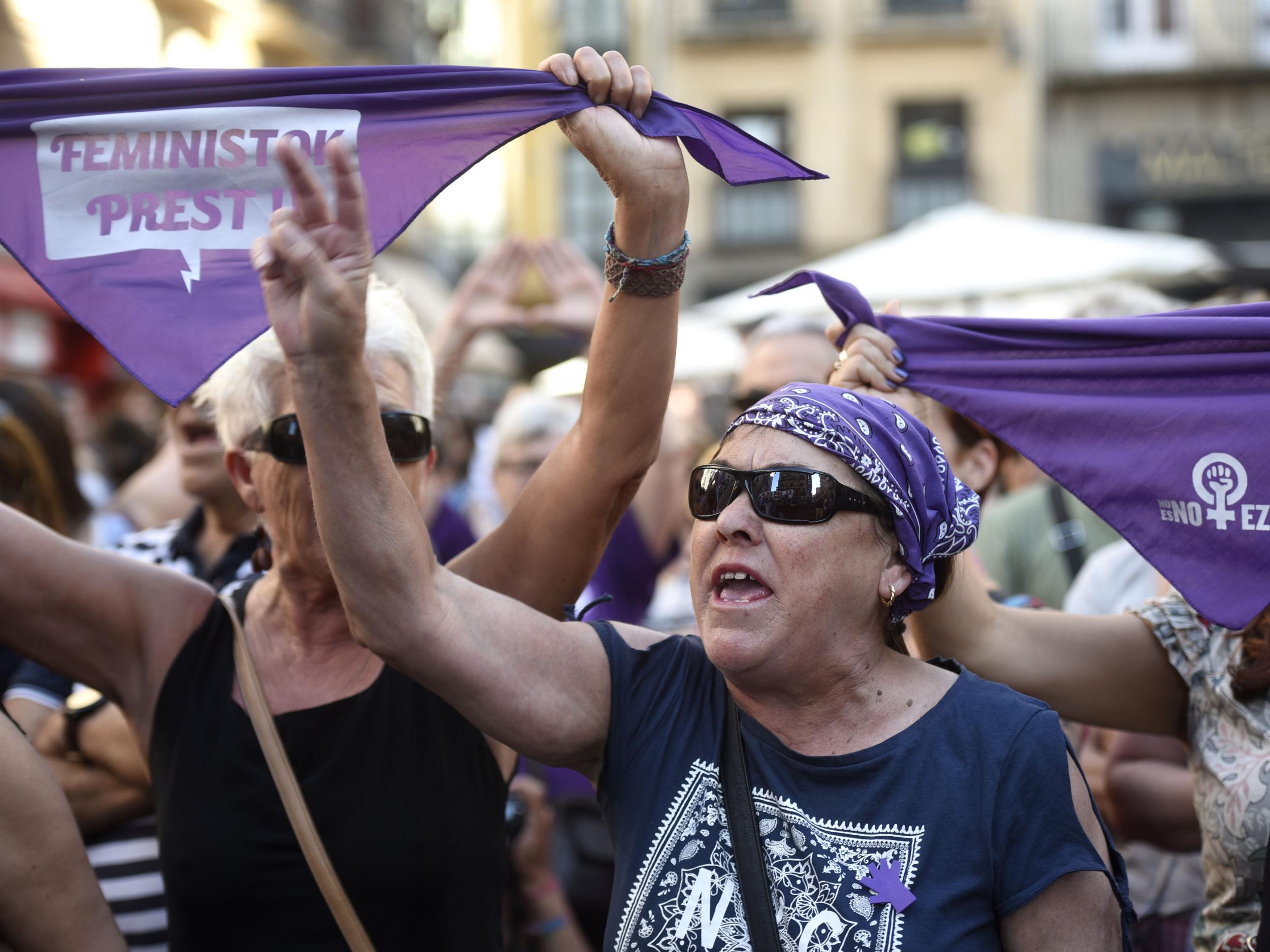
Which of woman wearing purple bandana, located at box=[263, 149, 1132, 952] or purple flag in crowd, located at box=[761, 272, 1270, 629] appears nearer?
woman wearing purple bandana, located at box=[263, 149, 1132, 952]

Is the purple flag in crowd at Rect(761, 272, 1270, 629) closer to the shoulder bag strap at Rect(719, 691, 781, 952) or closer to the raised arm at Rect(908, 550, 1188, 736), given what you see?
the raised arm at Rect(908, 550, 1188, 736)

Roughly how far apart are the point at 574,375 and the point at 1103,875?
728 centimetres

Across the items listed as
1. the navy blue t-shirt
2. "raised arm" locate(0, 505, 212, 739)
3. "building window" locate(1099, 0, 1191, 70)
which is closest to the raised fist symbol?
the navy blue t-shirt

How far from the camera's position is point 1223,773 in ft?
7.80

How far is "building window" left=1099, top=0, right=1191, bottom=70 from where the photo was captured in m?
21.9

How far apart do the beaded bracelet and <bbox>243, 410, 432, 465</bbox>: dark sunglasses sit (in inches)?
17.0

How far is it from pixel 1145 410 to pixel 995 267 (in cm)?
557

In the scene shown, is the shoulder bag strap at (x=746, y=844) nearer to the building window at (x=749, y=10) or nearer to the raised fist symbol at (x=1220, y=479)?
the raised fist symbol at (x=1220, y=479)

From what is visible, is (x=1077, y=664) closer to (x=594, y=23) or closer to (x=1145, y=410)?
(x=1145, y=410)

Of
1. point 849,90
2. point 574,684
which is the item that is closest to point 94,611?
point 574,684

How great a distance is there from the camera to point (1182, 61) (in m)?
21.8

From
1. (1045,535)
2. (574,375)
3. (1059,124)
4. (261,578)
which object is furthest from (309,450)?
(1059,124)

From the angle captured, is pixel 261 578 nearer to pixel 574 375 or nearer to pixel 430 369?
pixel 430 369

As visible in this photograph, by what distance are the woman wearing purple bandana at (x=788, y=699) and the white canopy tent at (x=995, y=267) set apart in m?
5.21
